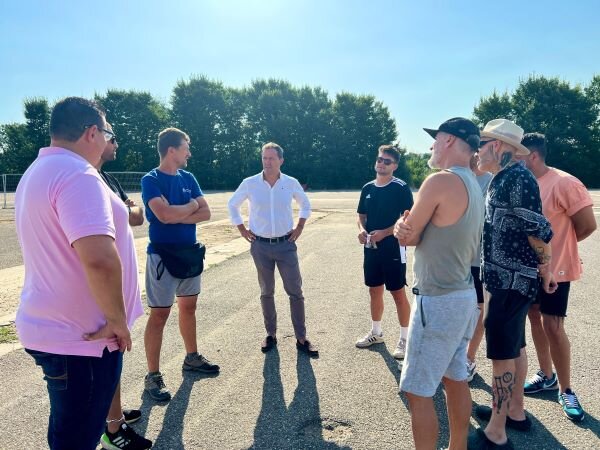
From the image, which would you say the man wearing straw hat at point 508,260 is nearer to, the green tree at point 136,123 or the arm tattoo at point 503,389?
the arm tattoo at point 503,389

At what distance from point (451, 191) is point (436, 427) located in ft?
4.26

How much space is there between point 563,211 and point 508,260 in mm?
955

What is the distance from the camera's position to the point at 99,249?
1.79m

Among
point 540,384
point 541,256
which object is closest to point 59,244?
point 541,256

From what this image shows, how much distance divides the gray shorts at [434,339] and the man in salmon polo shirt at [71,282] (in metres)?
1.51

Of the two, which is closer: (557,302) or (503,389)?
(503,389)

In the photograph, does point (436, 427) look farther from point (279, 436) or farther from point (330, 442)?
point (279, 436)

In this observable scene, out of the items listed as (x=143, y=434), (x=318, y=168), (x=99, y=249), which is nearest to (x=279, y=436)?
(x=143, y=434)

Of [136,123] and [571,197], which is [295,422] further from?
[136,123]

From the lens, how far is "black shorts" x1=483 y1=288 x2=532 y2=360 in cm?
271

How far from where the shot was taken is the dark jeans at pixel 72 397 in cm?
187

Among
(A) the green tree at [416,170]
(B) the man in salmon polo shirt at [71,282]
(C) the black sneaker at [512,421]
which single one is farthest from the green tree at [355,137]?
(B) the man in salmon polo shirt at [71,282]

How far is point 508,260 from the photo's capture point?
2725 millimetres

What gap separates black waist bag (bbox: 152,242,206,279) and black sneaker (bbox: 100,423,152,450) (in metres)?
1.26
